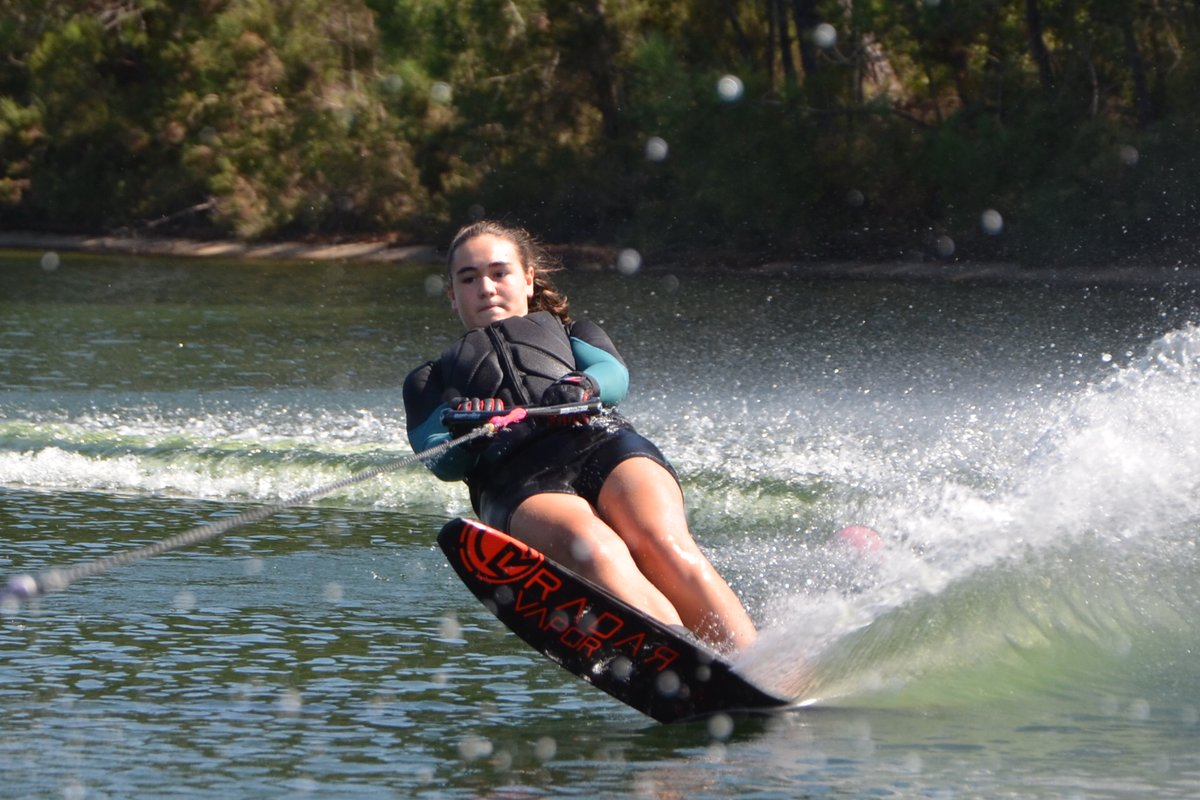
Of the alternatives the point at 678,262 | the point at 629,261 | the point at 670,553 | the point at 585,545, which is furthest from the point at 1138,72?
the point at 585,545

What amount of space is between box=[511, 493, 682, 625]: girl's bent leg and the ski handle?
19cm

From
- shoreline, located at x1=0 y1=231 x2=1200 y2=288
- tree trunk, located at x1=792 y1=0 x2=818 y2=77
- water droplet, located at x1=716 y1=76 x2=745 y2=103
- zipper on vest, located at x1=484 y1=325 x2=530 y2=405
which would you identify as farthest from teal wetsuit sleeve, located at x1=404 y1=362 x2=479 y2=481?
tree trunk, located at x1=792 y1=0 x2=818 y2=77

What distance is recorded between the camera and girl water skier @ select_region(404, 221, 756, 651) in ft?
13.0

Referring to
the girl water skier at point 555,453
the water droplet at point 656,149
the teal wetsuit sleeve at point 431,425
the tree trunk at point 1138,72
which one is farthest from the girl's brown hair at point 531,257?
the water droplet at point 656,149

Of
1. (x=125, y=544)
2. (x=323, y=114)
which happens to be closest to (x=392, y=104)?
(x=323, y=114)

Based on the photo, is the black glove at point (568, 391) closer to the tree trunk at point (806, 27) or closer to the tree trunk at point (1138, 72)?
the tree trunk at point (1138, 72)

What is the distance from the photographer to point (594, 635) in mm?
3844

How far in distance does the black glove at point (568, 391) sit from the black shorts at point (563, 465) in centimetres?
7

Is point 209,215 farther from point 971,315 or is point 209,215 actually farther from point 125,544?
point 125,544

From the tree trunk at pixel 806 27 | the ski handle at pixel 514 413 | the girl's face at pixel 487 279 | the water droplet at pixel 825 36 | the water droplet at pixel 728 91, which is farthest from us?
the tree trunk at pixel 806 27

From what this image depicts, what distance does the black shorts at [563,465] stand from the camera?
13.8ft

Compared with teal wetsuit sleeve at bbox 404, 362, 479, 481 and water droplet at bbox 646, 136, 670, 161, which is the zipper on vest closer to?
teal wetsuit sleeve at bbox 404, 362, 479, 481

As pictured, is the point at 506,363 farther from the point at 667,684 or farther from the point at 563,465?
the point at 667,684

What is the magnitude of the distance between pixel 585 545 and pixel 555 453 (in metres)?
0.37
